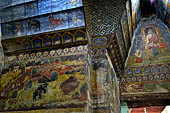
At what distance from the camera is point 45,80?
4.53 m

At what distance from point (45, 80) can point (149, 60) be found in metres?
3.47

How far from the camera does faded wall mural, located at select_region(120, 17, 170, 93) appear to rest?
6.11 metres

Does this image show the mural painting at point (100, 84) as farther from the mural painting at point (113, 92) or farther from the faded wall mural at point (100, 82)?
the mural painting at point (113, 92)

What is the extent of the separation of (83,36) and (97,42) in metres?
0.36

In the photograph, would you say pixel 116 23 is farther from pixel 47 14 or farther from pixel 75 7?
pixel 47 14

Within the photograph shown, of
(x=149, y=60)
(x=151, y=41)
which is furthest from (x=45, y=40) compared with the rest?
(x=151, y=41)

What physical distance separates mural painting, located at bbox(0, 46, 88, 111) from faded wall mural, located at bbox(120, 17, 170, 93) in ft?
7.83

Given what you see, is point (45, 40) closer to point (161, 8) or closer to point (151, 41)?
point (151, 41)

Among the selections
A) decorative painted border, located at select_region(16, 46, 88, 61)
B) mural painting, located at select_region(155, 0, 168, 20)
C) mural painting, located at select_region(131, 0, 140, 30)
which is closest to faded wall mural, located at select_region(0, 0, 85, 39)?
decorative painted border, located at select_region(16, 46, 88, 61)

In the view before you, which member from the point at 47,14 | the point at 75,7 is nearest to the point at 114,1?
the point at 75,7

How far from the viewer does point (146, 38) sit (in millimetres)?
6957

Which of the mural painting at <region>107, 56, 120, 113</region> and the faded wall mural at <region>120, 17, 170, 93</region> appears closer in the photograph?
the mural painting at <region>107, 56, 120, 113</region>

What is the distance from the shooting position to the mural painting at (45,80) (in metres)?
4.22

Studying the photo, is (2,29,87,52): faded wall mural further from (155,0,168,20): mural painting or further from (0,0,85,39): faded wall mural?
(155,0,168,20): mural painting
